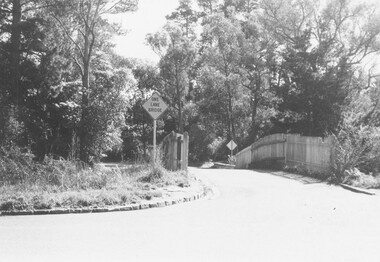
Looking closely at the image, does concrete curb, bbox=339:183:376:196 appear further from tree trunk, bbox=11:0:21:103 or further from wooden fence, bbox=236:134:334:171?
tree trunk, bbox=11:0:21:103

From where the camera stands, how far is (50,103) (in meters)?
28.5

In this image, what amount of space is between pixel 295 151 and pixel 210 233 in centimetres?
1825

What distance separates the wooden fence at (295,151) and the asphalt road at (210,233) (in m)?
7.85

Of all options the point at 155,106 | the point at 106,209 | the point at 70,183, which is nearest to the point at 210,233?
the point at 106,209

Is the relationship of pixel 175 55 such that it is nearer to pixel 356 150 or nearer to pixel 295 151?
pixel 295 151

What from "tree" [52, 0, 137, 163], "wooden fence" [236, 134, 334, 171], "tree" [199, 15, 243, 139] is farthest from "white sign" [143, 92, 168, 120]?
"tree" [199, 15, 243, 139]

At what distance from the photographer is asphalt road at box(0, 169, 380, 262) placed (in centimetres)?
718

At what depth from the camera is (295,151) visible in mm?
26266

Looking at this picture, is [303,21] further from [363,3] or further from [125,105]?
[125,105]

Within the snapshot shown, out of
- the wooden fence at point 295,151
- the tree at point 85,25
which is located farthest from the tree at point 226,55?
the tree at point 85,25

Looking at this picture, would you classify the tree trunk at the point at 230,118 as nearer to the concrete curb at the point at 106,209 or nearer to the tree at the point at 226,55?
the tree at the point at 226,55

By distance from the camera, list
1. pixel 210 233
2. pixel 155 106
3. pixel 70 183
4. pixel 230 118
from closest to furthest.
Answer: pixel 210 233
pixel 70 183
pixel 155 106
pixel 230 118

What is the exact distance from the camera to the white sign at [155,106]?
17.1 meters

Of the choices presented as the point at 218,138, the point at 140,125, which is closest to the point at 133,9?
the point at 218,138
